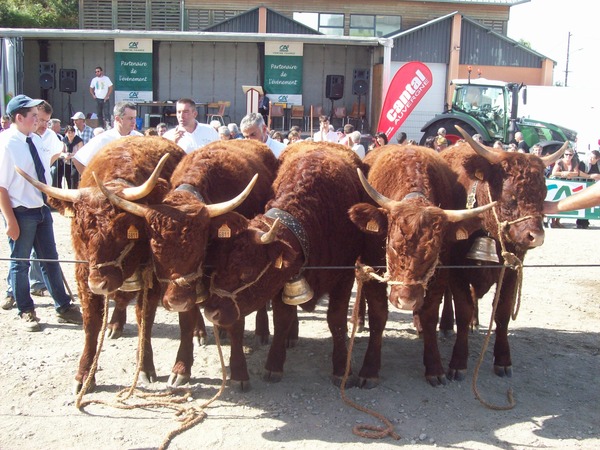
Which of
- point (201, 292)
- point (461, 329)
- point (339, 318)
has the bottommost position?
point (461, 329)

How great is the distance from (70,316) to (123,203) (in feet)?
8.23

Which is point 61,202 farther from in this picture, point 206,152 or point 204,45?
point 204,45

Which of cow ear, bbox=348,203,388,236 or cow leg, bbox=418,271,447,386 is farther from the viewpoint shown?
cow leg, bbox=418,271,447,386

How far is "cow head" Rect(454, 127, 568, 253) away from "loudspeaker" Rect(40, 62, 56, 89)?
19948 mm

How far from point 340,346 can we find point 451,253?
127 cm

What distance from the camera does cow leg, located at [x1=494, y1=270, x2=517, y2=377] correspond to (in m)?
5.55

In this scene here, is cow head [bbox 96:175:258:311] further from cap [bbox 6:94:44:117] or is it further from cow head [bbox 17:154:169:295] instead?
cap [bbox 6:94:44:117]

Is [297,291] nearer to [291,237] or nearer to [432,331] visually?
[291,237]

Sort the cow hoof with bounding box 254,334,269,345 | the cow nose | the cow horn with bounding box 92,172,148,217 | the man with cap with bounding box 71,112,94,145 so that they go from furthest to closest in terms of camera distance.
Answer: the man with cap with bounding box 71,112,94,145 → the cow hoof with bounding box 254,334,269,345 → the cow nose → the cow horn with bounding box 92,172,148,217

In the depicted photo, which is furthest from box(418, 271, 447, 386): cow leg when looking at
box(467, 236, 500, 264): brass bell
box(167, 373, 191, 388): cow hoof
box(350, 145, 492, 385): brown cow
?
box(167, 373, 191, 388): cow hoof

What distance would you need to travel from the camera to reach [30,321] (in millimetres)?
6215

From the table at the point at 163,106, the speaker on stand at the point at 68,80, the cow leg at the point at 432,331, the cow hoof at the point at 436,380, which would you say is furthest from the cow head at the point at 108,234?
the speaker on stand at the point at 68,80

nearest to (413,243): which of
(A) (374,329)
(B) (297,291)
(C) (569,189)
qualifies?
(B) (297,291)

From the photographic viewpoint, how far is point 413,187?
16.6 feet
